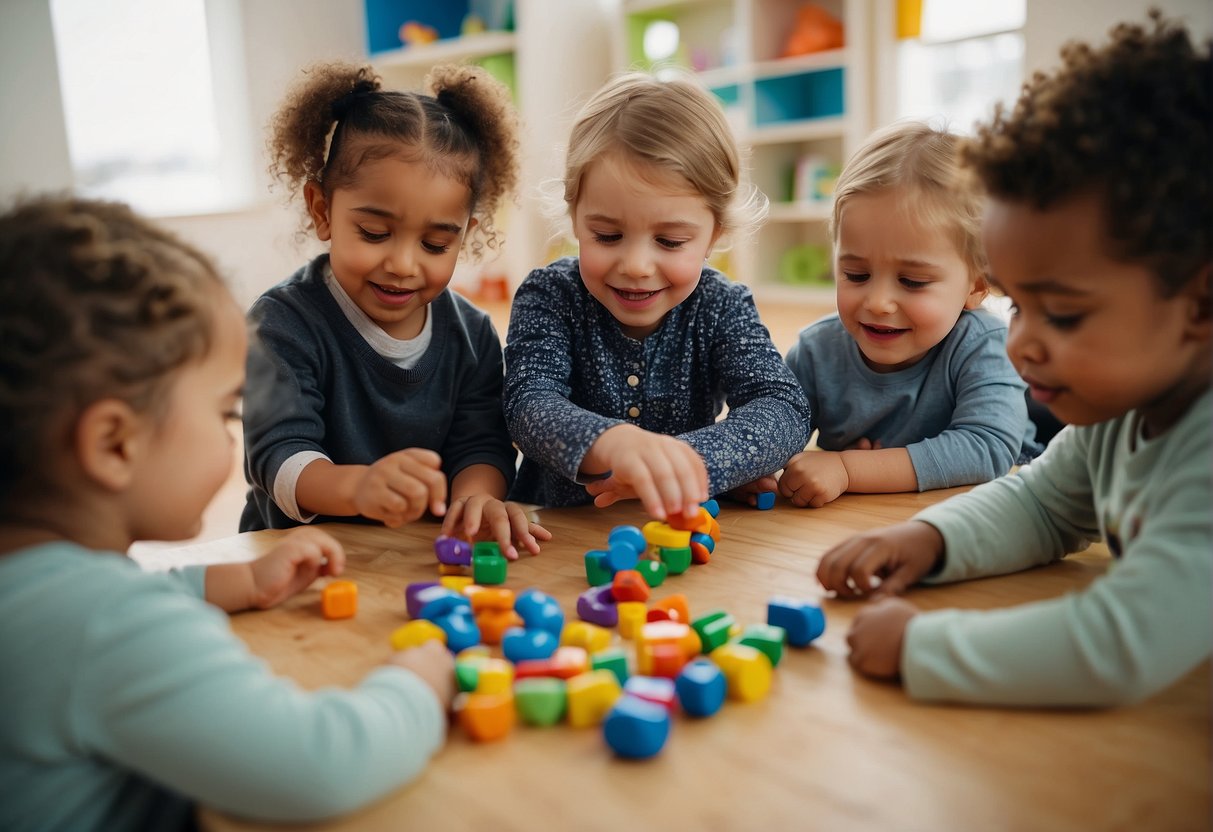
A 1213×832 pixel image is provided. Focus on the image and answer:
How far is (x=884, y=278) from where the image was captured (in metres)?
1.31

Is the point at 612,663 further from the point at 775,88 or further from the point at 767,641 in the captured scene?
the point at 775,88

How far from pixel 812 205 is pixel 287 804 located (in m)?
3.38

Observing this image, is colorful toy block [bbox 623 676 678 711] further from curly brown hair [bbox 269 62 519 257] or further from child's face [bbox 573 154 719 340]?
curly brown hair [bbox 269 62 519 257]

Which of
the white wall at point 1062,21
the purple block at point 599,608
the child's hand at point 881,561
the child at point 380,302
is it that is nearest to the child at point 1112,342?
the child's hand at point 881,561

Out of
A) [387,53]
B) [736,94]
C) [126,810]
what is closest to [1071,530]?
[126,810]

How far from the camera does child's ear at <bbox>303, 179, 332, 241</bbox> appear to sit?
1413 mm

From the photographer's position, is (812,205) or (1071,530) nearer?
(1071,530)

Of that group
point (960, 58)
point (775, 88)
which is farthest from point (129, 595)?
point (775, 88)

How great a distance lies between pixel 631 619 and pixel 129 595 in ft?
1.27

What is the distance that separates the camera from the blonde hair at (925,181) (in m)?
1.26

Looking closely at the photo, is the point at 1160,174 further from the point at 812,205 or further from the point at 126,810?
the point at 812,205

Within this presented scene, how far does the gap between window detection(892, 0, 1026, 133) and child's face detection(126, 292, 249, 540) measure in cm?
290

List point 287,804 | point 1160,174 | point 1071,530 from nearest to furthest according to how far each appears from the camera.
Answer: point 287,804, point 1160,174, point 1071,530

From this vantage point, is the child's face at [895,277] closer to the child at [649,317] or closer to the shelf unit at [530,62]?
the child at [649,317]
